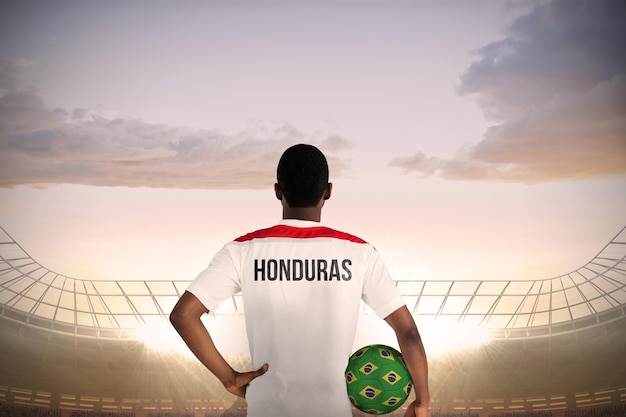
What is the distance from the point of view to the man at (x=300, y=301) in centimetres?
116

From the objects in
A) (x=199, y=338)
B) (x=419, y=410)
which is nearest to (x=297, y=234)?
(x=199, y=338)

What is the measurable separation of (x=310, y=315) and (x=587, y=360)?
7240 mm

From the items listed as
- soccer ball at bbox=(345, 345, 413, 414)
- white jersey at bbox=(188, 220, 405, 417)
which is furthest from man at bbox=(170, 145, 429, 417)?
soccer ball at bbox=(345, 345, 413, 414)

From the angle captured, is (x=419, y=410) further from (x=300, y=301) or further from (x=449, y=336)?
(x=449, y=336)

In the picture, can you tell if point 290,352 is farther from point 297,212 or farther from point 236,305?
point 236,305

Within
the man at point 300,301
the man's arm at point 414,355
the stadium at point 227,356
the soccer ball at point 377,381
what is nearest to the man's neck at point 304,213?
the man at point 300,301

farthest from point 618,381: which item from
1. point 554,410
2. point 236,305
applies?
point 236,305

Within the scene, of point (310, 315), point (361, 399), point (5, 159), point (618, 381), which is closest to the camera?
point (310, 315)

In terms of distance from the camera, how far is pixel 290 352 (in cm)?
117

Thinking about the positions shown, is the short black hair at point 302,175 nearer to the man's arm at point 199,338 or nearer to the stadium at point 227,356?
the man's arm at point 199,338

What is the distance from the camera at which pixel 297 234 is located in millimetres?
1203

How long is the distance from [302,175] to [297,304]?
10.8 inches

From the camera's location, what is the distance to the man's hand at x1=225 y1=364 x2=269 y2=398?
118 centimetres

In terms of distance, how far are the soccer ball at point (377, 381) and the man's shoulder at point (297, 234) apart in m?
0.42
